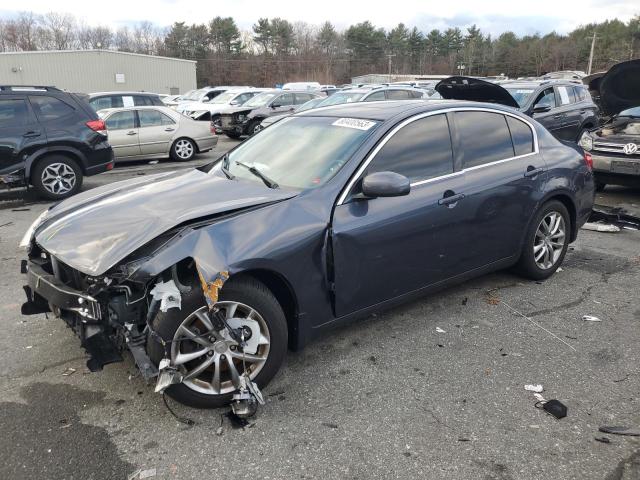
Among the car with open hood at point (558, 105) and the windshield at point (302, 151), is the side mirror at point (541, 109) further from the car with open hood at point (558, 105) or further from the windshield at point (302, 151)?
the windshield at point (302, 151)

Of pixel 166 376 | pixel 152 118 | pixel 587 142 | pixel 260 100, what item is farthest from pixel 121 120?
pixel 166 376

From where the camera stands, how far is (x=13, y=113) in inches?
320

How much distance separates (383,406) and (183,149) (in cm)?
1100

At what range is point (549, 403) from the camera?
3037 mm

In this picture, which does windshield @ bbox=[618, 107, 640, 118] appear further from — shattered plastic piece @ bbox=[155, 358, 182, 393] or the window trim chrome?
shattered plastic piece @ bbox=[155, 358, 182, 393]

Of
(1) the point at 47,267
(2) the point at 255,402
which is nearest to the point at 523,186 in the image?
(2) the point at 255,402

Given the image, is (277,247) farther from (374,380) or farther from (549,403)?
(549,403)

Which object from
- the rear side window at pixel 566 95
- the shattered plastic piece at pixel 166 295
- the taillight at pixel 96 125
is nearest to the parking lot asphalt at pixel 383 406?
the shattered plastic piece at pixel 166 295

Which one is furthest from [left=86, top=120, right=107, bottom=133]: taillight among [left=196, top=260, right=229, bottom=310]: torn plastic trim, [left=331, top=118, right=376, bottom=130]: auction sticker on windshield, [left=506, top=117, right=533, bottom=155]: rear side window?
[left=196, top=260, right=229, bottom=310]: torn plastic trim

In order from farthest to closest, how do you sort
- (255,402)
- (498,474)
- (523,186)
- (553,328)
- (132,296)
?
(523,186) < (553,328) < (255,402) < (132,296) < (498,474)

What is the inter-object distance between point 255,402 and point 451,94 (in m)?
6.86

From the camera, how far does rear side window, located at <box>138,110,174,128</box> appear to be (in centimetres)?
1198

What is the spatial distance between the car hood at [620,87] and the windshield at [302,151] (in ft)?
24.6

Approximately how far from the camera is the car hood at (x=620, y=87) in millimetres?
9016
